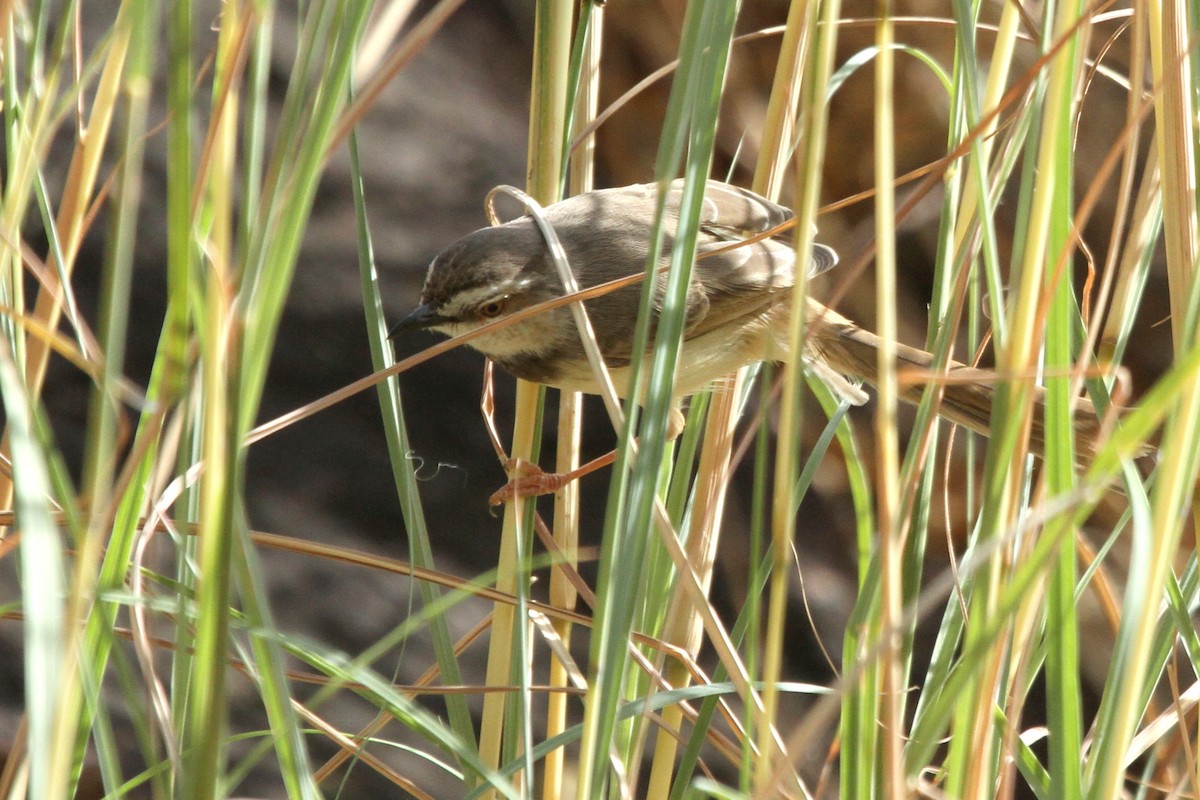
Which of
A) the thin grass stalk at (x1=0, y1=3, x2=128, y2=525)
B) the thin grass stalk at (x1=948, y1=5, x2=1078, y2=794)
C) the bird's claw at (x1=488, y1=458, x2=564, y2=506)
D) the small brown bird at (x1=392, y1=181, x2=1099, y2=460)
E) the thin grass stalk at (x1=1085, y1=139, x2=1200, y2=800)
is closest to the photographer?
the thin grass stalk at (x1=1085, y1=139, x2=1200, y2=800)

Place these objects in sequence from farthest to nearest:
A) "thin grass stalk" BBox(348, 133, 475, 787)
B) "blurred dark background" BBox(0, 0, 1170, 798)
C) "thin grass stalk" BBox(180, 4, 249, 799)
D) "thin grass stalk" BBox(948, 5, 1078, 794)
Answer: "blurred dark background" BBox(0, 0, 1170, 798) < "thin grass stalk" BBox(348, 133, 475, 787) < "thin grass stalk" BBox(948, 5, 1078, 794) < "thin grass stalk" BBox(180, 4, 249, 799)

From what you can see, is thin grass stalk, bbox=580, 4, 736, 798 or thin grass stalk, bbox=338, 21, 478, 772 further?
thin grass stalk, bbox=338, 21, 478, 772

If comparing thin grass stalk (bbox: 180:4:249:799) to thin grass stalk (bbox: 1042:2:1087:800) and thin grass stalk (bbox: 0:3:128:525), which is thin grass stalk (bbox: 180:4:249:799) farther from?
thin grass stalk (bbox: 1042:2:1087:800)

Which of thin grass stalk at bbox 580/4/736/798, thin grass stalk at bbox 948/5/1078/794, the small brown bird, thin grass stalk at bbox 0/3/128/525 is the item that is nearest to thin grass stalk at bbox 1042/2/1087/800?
thin grass stalk at bbox 948/5/1078/794

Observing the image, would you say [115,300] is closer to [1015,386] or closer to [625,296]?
[1015,386]

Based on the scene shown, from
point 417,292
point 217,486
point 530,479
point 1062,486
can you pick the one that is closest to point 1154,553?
point 1062,486

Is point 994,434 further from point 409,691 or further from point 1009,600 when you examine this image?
point 409,691

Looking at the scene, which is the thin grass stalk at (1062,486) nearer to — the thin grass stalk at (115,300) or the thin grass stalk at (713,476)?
the thin grass stalk at (713,476)
